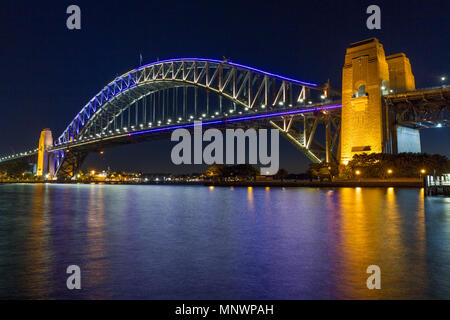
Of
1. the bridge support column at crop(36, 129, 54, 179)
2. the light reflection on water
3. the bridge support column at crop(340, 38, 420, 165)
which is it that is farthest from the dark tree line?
the bridge support column at crop(36, 129, 54, 179)

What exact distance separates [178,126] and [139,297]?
2110 inches

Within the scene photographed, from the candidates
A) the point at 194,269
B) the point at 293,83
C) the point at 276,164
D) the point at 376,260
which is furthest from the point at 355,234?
the point at 276,164

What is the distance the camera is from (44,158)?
289 feet

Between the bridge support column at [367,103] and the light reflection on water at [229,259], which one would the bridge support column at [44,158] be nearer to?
the bridge support column at [367,103]

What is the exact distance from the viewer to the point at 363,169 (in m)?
34.1

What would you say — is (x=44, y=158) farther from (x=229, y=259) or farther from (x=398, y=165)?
(x=229, y=259)

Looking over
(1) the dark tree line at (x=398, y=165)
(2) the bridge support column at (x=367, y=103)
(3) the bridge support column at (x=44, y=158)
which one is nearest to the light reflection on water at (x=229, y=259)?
(1) the dark tree line at (x=398, y=165)

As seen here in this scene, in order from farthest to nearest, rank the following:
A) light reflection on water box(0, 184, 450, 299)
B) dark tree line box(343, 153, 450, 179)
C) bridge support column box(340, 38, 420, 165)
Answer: bridge support column box(340, 38, 420, 165) < dark tree line box(343, 153, 450, 179) < light reflection on water box(0, 184, 450, 299)

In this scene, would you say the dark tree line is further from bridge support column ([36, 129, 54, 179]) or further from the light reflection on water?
bridge support column ([36, 129, 54, 179])

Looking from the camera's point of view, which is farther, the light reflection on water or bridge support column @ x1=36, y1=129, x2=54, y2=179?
bridge support column @ x1=36, y1=129, x2=54, y2=179

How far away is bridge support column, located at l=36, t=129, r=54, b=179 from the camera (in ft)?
286

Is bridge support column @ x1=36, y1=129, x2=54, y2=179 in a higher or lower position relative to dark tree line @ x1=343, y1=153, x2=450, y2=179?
higher
